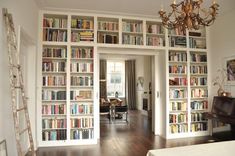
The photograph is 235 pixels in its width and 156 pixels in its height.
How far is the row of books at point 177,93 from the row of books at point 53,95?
8.98 ft

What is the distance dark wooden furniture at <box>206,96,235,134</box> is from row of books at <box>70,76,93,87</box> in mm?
2965

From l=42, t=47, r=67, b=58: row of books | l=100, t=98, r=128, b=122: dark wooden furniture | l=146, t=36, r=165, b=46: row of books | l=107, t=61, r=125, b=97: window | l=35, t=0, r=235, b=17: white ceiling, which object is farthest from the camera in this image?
l=107, t=61, r=125, b=97: window

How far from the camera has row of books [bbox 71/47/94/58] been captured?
4.36m

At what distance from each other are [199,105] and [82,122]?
3143mm

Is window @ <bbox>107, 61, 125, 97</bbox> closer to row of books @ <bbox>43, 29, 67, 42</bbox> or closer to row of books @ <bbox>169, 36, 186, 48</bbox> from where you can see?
row of books @ <bbox>169, 36, 186, 48</bbox>

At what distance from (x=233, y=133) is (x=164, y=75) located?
207 centimetres

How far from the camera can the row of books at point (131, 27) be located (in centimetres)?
462

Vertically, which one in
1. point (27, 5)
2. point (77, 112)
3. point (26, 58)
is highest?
point (27, 5)

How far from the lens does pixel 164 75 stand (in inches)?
189

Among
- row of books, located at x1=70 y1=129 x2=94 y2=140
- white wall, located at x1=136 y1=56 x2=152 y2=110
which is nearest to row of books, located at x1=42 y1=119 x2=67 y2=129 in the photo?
row of books, located at x1=70 y1=129 x2=94 y2=140

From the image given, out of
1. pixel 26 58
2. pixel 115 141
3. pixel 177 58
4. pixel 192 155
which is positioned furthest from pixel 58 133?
pixel 177 58

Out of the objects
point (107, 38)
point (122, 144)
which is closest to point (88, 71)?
point (107, 38)

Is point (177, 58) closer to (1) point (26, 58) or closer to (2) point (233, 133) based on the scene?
A: (2) point (233, 133)

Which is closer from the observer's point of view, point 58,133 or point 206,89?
point 58,133
